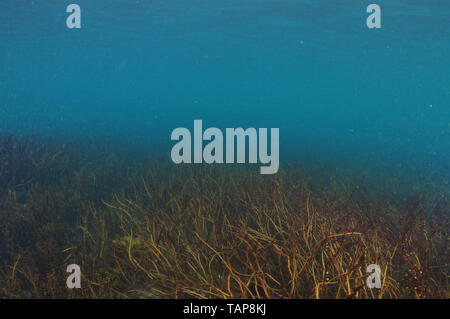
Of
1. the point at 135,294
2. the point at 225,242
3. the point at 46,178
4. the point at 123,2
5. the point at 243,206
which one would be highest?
the point at 123,2

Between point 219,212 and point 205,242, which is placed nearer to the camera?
point 205,242

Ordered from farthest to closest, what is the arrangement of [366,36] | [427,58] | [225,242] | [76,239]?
1. [427,58]
2. [366,36]
3. [76,239]
4. [225,242]

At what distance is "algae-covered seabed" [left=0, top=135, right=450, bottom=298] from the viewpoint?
9.52 feet

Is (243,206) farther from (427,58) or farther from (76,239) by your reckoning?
(427,58)

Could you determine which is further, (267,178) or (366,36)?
(366,36)

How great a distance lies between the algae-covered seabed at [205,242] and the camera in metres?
2.90

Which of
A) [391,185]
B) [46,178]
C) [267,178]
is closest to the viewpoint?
[267,178]

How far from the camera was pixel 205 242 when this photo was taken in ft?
10.0

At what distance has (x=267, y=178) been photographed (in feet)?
23.5

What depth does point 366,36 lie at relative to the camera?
2931cm

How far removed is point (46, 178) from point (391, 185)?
34.1ft
